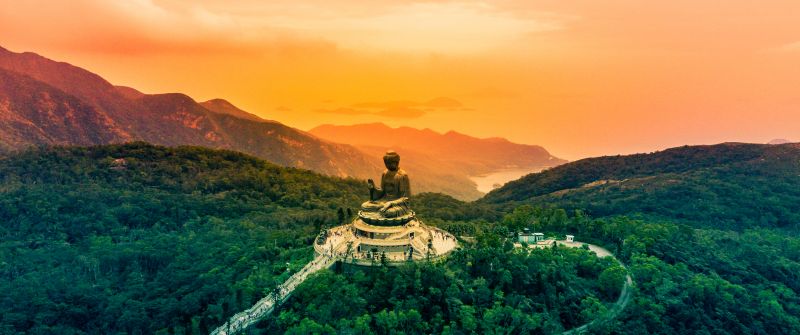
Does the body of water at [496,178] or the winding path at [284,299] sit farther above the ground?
the body of water at [496,178]

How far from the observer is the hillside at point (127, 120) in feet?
367

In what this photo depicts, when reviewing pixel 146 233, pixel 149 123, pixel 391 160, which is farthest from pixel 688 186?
pixel 149 123

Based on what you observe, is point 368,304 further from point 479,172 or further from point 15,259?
point 479,172

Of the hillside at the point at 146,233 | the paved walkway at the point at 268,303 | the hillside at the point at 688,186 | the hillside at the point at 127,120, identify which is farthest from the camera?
the hillside at the point at 127,120

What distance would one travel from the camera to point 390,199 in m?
43.9

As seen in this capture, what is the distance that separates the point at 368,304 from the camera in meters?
34.5

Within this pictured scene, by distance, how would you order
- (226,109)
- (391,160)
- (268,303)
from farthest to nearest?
(226,109) → (391,160) → (268,303)

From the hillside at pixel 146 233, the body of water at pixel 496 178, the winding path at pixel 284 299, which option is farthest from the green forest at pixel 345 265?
the body of water at pixel 496 178

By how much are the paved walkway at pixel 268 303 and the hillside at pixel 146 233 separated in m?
0.83

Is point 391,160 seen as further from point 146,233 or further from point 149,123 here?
point 149,123

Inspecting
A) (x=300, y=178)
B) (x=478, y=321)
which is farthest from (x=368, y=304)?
(x=300, y=178)

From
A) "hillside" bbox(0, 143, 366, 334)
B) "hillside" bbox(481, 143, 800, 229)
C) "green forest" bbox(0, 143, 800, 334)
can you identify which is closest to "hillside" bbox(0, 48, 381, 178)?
"hillside" bbox(0, 143, 366, 334)

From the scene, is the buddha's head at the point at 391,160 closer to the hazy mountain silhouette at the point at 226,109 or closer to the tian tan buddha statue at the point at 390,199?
the tian tan buddha statue at the point at 390,199

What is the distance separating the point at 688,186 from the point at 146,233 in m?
68.8
